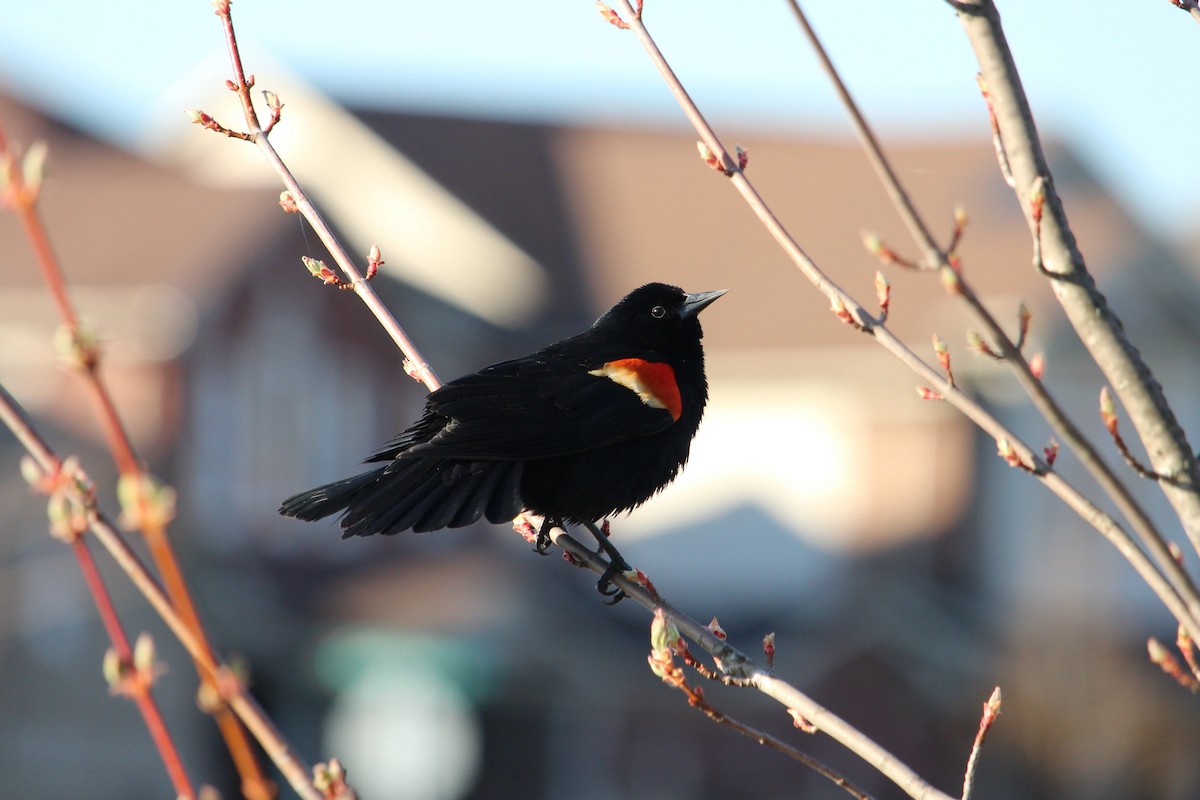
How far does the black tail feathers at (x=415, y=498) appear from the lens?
9.09 ft

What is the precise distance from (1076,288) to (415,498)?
1667 millimetres

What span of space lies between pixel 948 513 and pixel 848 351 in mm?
2344

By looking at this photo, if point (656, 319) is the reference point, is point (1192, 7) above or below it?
above

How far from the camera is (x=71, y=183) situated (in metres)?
20.0

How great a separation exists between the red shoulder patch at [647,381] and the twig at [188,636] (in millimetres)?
2252

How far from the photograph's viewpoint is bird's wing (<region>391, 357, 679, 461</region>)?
311 centimetres

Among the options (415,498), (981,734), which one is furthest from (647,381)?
(981,734)

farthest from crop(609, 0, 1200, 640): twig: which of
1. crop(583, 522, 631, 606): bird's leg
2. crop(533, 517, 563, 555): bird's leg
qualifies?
crop(533, 517, 563, 555): bird's leg

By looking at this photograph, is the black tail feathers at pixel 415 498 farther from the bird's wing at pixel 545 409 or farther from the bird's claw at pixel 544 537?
the bird's claw at pixel 544 537

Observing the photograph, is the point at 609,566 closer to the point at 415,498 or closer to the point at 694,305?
the point at 415,498

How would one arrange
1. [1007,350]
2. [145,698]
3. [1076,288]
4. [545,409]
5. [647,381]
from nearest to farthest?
[145,698]
[1007,350]
[1076,288]
[545,409]
[647,381]

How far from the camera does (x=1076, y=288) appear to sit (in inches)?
60.6

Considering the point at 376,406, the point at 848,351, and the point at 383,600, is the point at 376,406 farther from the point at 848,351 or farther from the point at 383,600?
the point at 848,351

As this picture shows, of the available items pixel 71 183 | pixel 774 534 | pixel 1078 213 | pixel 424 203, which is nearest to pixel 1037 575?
pixel 774 534
